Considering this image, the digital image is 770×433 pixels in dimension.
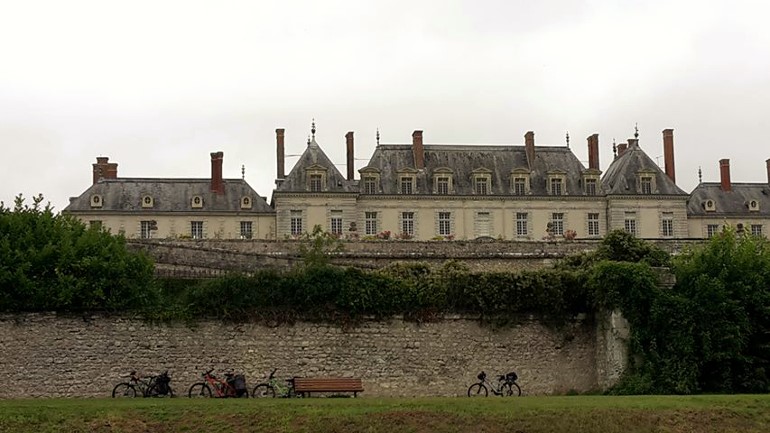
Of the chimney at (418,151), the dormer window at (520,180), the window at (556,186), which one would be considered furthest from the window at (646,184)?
the chimney at (418,151)

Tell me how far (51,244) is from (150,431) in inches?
360

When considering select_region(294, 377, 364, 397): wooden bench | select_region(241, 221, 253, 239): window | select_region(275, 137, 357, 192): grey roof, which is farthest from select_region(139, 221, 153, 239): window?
select_region(294, 377, 364, 397): wooden bench

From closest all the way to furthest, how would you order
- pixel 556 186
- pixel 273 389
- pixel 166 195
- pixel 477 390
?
pixel 273 389 → pixel 477 390 → pixel 166 195 → pixel 556 186

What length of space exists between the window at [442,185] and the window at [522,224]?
12.3 feet

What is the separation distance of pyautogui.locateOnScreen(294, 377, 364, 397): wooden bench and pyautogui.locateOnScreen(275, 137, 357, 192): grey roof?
3308 centimetres

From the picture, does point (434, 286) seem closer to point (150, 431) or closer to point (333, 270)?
point (333, 270)

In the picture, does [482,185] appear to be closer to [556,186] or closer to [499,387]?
[556,186]

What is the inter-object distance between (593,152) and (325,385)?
39.3 metres

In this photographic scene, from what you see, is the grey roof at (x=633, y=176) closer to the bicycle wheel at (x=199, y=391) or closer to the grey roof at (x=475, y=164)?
the grey roof at (x=475, y=164)

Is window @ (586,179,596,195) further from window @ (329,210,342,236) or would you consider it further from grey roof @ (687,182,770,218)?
window @ (329,210,342,236)

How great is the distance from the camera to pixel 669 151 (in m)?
64.4

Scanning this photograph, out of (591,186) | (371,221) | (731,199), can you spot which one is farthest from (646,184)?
(371,221)

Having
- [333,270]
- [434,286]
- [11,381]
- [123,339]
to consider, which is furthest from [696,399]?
[11,381]

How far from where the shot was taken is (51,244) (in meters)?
29.5
